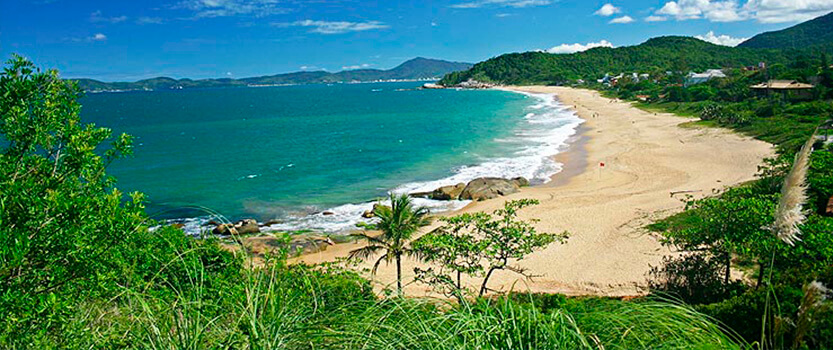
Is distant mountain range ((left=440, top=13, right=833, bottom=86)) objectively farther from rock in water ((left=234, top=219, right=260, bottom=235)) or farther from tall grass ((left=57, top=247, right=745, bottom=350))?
tall grass ((left=57, top=247, right=745, bottom=350))

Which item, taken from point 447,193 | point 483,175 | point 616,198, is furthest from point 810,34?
point 447,193

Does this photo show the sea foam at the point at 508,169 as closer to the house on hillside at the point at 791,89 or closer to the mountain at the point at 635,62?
the house on hillside at the point at 791,89

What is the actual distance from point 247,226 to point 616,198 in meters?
20.2

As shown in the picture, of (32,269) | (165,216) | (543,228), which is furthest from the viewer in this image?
(165,216)

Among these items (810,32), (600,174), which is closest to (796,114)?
(600,174)

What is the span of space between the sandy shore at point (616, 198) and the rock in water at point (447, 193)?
2894 mm

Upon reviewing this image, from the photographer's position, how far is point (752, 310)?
8812mm

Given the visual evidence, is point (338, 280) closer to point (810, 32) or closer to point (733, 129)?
point (733, 129)

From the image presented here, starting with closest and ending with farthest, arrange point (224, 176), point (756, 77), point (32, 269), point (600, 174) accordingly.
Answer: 1. point (32, 269)
2. point (600, 174)
3. point (224, 176)
4. point (756, 77)

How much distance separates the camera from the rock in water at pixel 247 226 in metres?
25.8

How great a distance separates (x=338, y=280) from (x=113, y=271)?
754cm

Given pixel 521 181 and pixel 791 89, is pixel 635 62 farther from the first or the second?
pixel 521 181

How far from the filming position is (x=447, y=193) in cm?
3228

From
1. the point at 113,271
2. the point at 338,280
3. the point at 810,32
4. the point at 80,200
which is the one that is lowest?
the point at 338,280
